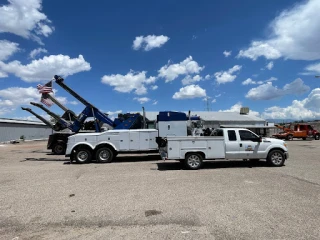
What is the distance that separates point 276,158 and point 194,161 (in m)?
3.86

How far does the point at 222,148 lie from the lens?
11656 mm

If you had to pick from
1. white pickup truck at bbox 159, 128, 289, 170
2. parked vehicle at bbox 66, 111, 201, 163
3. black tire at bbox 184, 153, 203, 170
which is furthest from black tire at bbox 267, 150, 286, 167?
parked vehicle at bbox 66, 111, 201, 163

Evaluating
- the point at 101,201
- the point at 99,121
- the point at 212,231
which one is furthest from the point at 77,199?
the point at 99,121

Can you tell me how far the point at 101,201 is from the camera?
6.57 meters

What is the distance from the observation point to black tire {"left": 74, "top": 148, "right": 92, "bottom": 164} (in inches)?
572

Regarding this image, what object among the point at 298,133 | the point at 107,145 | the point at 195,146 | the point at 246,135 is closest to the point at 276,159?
the point at 246,135

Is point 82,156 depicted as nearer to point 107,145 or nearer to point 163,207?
point 107,145

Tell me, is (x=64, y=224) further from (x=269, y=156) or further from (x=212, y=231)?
(x=269, y=156)

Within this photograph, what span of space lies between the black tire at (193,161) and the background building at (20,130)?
3871 cm

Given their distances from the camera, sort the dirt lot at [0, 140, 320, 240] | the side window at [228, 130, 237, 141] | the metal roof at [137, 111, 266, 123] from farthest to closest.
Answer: the metal roof at [137, 111, 266, 123] → the side window at [228, 130, 237, 141] → the dirt lot at [0, 140, 320, 240]

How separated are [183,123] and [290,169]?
6054 mm

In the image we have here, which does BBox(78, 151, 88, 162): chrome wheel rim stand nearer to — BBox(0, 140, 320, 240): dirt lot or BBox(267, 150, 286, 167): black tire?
BBox(0, 140, 320, 240): dirt lot

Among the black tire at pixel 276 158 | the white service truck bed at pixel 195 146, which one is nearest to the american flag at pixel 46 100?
the white service truck bed at pixel 195 146

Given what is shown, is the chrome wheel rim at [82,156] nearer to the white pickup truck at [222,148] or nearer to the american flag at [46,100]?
the white pickup truck at [222,148]
